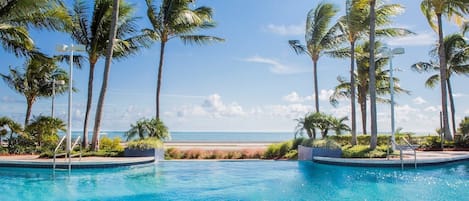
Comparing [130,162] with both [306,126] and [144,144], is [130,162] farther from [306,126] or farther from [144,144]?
[306,126]

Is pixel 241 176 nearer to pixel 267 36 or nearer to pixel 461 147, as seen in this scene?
pixel 267 36

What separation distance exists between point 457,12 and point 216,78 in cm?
1340

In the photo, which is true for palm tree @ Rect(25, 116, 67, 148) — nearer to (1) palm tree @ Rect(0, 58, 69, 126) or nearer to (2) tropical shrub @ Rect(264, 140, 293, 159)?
(1) palm tree @ Rect(0, 58, 69, 126)

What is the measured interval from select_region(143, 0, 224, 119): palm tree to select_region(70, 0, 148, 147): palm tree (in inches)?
33.4

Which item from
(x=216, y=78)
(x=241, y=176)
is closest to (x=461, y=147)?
(x=241, y=176)

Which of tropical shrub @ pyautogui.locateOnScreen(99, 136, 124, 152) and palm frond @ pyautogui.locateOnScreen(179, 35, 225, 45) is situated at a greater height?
palm frond @ pyautogui.locateOnScreen(179, 35, 225, 45)

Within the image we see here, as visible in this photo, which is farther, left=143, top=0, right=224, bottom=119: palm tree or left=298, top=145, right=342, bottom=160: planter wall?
left=143, top=0, right=224, bottom=119: palm tree

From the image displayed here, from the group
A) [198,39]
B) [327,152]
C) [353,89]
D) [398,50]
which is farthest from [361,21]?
[198,39]

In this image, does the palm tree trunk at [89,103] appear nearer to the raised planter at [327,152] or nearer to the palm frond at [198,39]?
the palm frond at [198,39]

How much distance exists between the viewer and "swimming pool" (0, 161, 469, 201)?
823cm

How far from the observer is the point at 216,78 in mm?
23938

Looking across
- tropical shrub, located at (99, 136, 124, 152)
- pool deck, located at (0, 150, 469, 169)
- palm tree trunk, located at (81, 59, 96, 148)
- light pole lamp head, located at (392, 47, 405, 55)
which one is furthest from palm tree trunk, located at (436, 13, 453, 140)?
palm tree trunk, located at (81, 59, 96, 148)

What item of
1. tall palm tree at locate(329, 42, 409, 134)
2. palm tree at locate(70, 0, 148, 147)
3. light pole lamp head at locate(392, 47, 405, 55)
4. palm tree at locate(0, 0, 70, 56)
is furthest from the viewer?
tall palm tree at locate(329, 42, 409, 134)

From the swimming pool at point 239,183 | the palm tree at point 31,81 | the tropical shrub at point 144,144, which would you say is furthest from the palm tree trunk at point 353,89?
the palm tree at point 31,81
